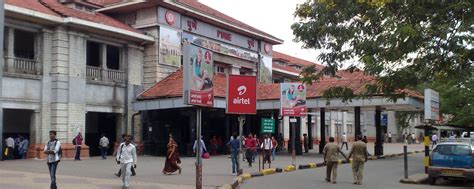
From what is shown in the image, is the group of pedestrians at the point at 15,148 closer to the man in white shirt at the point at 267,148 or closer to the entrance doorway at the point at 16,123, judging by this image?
the entrance doorway at the point at 16,123

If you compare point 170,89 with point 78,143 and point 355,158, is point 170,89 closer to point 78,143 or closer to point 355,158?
point 78,143

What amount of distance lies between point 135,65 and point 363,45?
2261 centimetres

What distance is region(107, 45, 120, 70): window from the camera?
108 ft

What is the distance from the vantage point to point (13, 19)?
85.6 ft

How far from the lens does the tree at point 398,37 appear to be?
11305 mm

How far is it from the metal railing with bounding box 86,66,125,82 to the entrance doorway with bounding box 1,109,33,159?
388 cm

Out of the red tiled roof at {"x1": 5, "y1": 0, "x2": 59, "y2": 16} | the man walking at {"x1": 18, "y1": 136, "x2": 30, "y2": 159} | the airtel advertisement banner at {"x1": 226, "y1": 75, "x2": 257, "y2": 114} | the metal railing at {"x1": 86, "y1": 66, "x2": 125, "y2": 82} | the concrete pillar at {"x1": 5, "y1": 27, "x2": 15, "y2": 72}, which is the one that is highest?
the red tiled roof at {"x1": 5, "y1": 0, "x2": 59, "y2": 16}

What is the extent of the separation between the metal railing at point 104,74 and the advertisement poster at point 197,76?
62.4 feet

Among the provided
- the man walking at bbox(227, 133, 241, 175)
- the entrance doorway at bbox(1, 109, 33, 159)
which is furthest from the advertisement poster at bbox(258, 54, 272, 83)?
the man walking at bbox(227, 133, 241, 175)

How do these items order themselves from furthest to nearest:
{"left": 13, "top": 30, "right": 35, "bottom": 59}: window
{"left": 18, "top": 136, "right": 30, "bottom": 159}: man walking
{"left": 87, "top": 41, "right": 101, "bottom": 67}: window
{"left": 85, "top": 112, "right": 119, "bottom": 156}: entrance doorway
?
{"left": 85, "top": 112, "right": 119, "bottom": 156}: entrance doorway
{"left": 87, "top": 41, "right": 101, "bottom": 67}: window
{"left": 13, "top": 30, "right": 35, "bottom": 59}: window
{"left": 18, "top": 136, "right": 30, "bottom": 159}: man walking

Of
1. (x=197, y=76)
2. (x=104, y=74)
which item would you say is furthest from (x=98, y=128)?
(x=197, y=76)

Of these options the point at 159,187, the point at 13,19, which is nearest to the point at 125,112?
the point at 13,19

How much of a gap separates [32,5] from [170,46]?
892 cm

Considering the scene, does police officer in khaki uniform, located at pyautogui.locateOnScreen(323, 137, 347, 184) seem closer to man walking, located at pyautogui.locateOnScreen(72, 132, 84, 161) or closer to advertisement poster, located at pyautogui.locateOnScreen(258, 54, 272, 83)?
man walking, located at pyautogui.locateOnScreen(72, 132, 84, 161)
